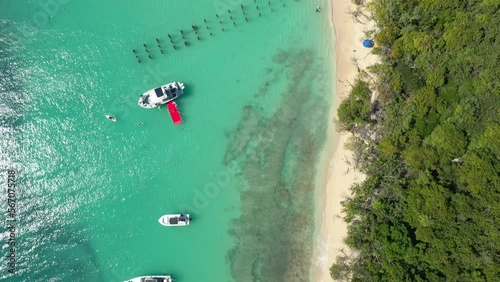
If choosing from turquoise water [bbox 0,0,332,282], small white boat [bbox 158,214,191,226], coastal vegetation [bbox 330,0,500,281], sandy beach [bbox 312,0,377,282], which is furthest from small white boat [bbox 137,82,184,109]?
coastal vegetation [bbox 330,0,500,281]

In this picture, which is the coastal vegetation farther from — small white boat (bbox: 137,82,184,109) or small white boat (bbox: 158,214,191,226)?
small white boat (bbox: 137,82,184,109)

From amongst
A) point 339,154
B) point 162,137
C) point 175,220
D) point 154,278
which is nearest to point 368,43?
point 339,154

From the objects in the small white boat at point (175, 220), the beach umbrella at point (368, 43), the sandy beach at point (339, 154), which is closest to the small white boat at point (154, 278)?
the small white boat at point (175, 220)

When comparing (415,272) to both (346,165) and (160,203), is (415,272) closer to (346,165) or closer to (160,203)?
(346,165)

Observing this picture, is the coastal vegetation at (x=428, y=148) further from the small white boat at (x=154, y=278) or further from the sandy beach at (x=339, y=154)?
the small white boat at (x=154, y=278)

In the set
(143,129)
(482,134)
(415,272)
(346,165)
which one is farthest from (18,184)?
(482,134)

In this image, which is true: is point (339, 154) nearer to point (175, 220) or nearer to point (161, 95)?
point (175, 220)
